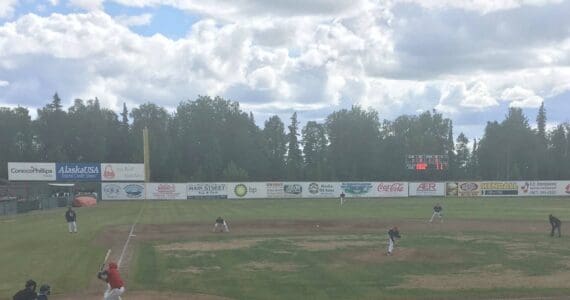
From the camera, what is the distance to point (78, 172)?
78.9 m

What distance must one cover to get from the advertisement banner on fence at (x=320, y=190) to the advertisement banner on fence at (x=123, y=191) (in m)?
23.9

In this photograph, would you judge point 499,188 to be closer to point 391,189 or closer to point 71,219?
point 391,189

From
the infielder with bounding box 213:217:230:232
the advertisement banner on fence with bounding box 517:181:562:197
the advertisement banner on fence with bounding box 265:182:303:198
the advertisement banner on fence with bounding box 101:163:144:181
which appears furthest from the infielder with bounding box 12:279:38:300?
the advertisement banner on fence with bounding box 517:181:562:197

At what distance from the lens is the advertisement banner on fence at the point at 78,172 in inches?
3061

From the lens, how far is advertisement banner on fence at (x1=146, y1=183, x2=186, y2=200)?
8206 centimetres

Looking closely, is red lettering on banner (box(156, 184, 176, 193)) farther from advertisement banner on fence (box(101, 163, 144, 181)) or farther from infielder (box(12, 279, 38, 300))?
infielder (box(12, 279, 38, 300))

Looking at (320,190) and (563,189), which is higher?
(320,190)

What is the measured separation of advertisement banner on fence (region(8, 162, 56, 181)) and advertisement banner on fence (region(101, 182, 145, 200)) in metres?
7.17

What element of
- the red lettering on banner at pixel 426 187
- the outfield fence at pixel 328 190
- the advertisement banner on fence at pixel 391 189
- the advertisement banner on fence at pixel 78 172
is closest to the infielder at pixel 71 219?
the advertisement banner on fence at pixel 78 172

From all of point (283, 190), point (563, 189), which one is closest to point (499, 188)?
point (563, 189)

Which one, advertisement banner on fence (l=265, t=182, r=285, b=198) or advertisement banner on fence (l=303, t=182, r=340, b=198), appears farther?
advertisement banner on fence (l=303, t=182, r=340, b=198)

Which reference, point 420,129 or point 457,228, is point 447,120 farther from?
point 457,228

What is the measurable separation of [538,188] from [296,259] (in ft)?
238

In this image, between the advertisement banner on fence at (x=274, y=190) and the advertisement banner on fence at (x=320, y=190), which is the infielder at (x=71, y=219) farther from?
the advertisement banner on fence at (x=320, y=190)
